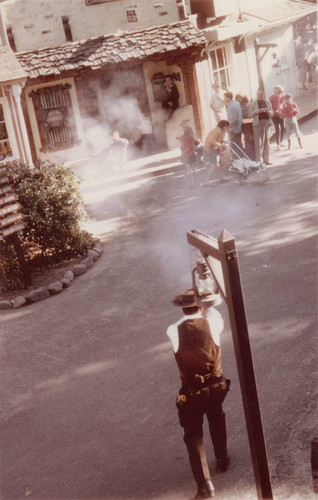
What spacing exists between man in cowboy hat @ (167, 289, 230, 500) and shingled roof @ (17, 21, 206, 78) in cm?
1549

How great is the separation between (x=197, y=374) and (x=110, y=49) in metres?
16.8

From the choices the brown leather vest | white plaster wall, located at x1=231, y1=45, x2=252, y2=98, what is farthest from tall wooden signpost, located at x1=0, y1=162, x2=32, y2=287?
white plaster wall, located at x1=231, y1=45, x2=252, y2=98

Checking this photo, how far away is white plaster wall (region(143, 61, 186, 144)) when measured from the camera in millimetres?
22344

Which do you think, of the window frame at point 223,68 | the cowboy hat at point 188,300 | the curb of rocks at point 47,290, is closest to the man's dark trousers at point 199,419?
the cowboy hat at point 188,300

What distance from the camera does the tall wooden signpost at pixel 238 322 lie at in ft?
12.5

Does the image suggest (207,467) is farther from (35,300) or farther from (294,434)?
(35,300)

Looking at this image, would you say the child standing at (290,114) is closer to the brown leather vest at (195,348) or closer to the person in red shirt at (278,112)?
the person in red shirt at (278,112)

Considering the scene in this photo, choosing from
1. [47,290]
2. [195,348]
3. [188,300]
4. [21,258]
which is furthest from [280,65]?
[195,348]

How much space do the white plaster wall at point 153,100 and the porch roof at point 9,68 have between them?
487 centimetres

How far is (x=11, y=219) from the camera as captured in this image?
36.4ft

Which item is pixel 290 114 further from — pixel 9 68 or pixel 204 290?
pixel 204 290

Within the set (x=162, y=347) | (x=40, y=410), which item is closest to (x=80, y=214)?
(x=162, y=347)

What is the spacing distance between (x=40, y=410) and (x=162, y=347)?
5.47ft

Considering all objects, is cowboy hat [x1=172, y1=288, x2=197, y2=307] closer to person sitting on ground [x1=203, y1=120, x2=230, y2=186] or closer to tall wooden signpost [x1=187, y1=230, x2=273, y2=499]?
tall wooden signpost [x1=187, y1=230, x2=273, y2=499]
